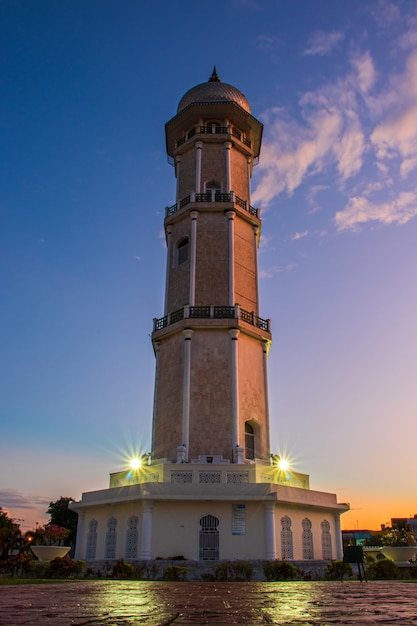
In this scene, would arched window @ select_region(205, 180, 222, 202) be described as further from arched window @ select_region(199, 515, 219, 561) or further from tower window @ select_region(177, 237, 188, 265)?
arched window @ select_region(199, 515, 219, 561)

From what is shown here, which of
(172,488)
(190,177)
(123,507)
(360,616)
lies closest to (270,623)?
(360,616)

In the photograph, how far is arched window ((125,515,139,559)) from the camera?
23062 mm

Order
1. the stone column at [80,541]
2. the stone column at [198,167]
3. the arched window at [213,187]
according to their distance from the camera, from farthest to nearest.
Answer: the arched window at [213,187] → the stone column at [198,167] → the stone column at [80,541]

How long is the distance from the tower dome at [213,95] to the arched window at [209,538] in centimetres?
2704

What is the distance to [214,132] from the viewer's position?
3625 cm

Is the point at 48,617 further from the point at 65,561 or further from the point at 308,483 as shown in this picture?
the point at 308,483

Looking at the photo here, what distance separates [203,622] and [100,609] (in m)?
1.92

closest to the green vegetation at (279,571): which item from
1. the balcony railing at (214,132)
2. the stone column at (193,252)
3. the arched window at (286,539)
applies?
the arched window at (286,539)

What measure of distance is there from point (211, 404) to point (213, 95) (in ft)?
73.3

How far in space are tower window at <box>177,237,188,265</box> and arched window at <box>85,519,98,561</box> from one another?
15.8 metres

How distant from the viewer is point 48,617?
498 cm

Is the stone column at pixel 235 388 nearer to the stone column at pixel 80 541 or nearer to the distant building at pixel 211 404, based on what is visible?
the distant building at pixel 211 404

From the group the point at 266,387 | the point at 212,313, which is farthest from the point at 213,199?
the point at 266,387

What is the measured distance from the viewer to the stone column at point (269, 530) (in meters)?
22.0
